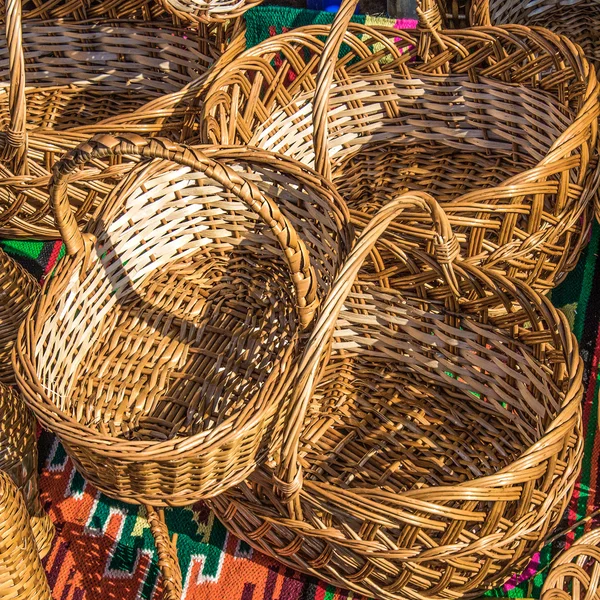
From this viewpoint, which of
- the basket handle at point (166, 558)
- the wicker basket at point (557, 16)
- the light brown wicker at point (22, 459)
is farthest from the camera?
the wicker basket at point (557, 16)

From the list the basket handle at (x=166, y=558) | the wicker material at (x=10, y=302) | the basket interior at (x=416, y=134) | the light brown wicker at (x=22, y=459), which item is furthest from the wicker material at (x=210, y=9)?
A: the basket handle at (x=166, y=558)

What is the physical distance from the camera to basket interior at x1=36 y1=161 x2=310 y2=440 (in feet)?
3.92

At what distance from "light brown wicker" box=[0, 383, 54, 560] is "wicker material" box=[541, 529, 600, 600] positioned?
72 cm

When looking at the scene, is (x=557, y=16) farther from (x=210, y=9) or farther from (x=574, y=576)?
(x=574, y=576)

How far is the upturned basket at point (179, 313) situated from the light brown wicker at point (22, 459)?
13cm

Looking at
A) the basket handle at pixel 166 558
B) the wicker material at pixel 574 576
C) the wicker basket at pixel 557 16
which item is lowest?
the basket handle at pixel 166 558

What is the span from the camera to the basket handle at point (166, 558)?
1109mm

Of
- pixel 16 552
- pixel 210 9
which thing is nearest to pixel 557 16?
pixel 210 9

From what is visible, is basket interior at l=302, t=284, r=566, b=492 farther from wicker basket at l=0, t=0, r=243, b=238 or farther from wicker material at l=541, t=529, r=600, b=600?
wicker basket at l=0, t=0, r=243, b=238

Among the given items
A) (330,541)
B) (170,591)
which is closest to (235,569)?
(170,591)

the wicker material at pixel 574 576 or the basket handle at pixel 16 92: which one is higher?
the basket handle at pixel 16 92

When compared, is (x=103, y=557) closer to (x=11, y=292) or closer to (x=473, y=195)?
(x=11, y=292)

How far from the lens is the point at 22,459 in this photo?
1.24m

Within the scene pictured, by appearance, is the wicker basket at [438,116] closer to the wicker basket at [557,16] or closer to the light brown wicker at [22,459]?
the wicker basket at [557,16]
